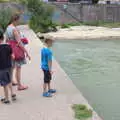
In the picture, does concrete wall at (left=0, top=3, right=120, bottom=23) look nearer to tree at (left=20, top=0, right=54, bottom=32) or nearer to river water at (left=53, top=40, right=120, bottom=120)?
tree at (left=20, top=0, right=54, bottom=32)

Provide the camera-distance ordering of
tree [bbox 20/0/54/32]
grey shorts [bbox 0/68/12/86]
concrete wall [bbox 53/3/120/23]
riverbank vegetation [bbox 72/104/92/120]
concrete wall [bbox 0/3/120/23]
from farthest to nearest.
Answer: concrete wall [bbox 53/3/120/23]
concrete wall [bbox 0/3/120/23]
tree [bbox 20/0/54/32]
grey shorts [bbox 0/68/12/86]
riverbank vegetation [bbox 72/104/92/120]

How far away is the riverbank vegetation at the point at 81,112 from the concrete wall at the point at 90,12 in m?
35.1

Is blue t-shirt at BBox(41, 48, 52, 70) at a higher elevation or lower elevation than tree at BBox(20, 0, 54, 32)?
higher

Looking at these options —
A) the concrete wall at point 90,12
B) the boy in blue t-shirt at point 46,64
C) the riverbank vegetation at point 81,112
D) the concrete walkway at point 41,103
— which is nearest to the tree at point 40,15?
the concrete wall at point 90,12

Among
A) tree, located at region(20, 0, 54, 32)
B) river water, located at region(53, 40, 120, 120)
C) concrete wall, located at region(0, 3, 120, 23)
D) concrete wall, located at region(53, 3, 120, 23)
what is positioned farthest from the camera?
concrete wall, located at region(53, 3, 120, 23)

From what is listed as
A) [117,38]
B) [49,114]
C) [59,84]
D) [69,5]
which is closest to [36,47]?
[59,84]

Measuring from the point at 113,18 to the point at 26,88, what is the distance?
3455 cm

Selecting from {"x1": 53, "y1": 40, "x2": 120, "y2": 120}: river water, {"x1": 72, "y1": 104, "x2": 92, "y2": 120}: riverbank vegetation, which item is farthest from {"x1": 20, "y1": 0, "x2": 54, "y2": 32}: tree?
{"x1": 72, "y1": 104, "x2": 92, "y2": 120}: riverbank vegetation

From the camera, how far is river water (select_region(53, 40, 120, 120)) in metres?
11.0

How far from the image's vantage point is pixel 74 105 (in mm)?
8945

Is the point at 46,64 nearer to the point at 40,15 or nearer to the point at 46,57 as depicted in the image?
the point at 46,57

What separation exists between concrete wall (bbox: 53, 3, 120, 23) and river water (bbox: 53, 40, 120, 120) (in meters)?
13.9

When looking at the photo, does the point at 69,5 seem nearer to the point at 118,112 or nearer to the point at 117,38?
the point at 117,38

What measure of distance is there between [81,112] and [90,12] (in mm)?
36418
